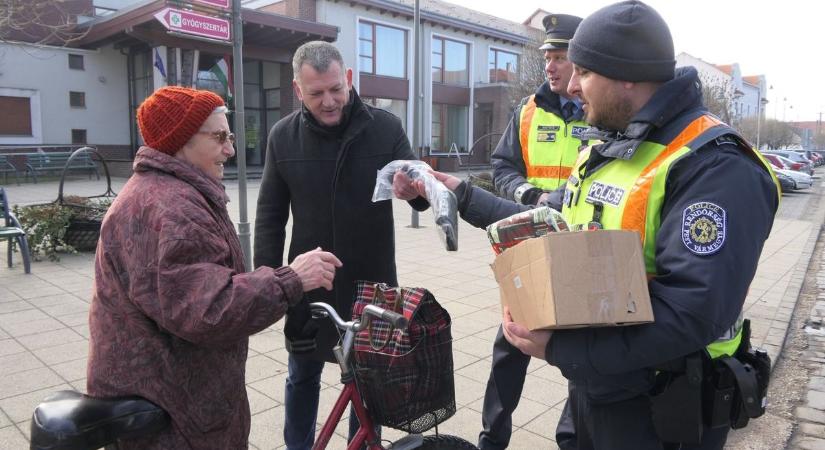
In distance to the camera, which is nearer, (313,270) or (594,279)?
(594,279)

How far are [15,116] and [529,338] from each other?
25076mm

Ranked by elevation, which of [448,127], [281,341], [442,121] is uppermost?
[442,121]

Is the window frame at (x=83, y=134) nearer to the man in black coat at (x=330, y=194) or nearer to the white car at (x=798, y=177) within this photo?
the man in black coat at (x=330, y=194)

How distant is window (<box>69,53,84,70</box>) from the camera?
2258 cm

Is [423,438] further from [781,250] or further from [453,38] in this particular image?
[453,38]

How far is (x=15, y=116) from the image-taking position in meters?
21.7

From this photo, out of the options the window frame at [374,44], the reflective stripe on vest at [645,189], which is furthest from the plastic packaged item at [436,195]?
the window frame at [374,44]

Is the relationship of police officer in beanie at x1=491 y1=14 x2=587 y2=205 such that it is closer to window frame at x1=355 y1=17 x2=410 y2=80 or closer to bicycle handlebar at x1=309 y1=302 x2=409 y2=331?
bicycle handlebar at x1=309 y1=302 x2=409 y2=331

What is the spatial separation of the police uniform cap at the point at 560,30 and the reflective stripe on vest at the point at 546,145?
0.40m

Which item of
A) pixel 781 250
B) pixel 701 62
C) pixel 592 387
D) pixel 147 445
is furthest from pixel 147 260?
pixel 701 62

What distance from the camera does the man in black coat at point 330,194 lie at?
9.46 ft

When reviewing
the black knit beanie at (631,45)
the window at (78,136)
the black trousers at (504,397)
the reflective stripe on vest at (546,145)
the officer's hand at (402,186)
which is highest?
the window at (78,136)

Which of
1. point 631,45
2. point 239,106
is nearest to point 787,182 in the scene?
point 239,106

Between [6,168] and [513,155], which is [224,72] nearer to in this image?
[6,168]
